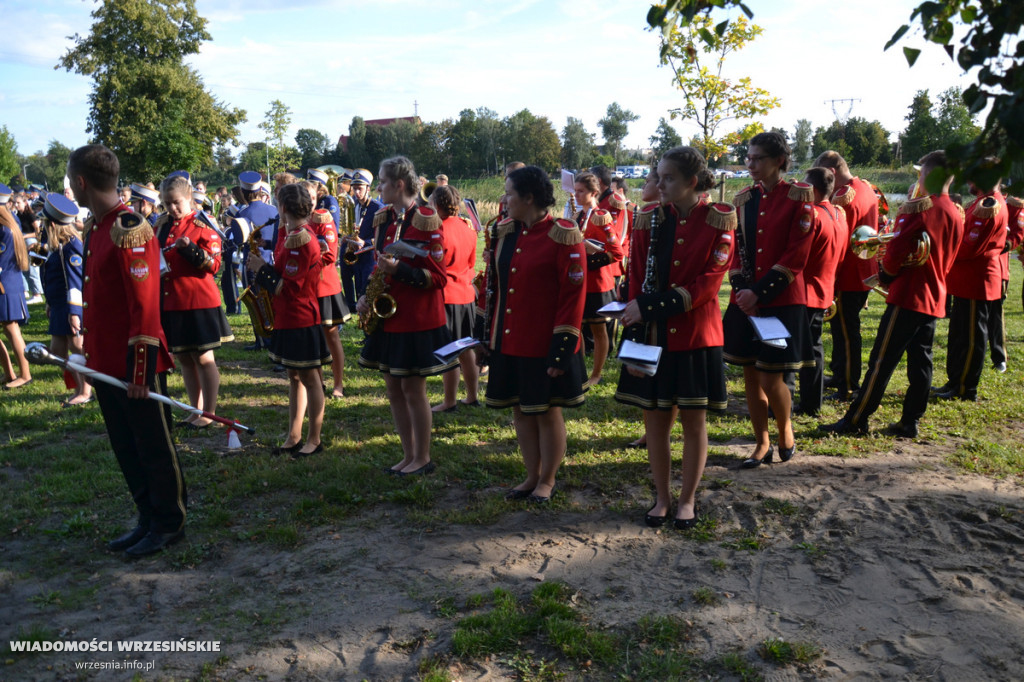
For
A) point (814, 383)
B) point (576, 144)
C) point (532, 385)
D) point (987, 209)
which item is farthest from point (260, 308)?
point (576, 144)

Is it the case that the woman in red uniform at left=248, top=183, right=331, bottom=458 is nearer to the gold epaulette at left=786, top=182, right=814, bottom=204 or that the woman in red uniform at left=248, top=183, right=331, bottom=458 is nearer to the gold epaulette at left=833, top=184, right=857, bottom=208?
the gold epaulette at left=786, top=182, right=814, bottom=204

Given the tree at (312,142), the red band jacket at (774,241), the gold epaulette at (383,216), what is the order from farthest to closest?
the tree at (312,142) < the gold epaulette at (383,216) < the red band jacket at (774,241)

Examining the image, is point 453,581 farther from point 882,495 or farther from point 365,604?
point 882,495

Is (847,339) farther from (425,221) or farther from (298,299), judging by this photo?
(298,299)

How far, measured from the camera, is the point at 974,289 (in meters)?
7.41

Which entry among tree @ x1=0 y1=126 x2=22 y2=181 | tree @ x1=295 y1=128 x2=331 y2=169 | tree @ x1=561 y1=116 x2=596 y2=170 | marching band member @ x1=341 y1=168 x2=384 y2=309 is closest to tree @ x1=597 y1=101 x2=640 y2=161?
tree @ x1=561 y1=116 x2=596 y2=170

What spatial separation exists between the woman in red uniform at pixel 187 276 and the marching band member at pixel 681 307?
12.5 ft

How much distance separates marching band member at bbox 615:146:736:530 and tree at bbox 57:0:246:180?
43.4 m

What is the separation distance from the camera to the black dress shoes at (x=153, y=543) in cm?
443

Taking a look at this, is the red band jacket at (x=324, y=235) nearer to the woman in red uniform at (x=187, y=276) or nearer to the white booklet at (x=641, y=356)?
the woman in red uniform at (x=187, y=276)

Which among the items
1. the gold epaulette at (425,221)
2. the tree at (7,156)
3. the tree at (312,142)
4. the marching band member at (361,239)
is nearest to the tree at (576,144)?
the tree at (312,142)

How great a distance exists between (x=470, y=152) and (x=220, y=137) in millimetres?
16234

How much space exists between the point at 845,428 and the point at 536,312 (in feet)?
11.0

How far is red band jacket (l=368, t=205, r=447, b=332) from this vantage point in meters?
5.20
